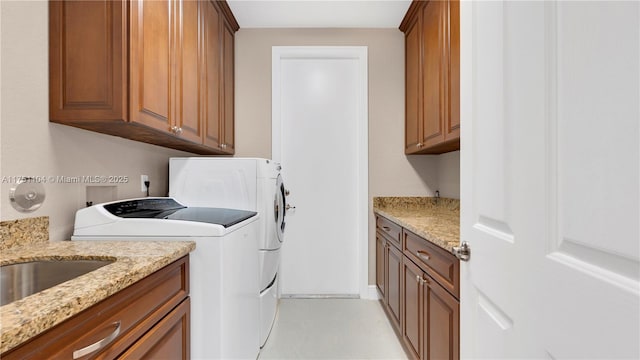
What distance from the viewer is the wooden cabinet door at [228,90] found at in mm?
2545

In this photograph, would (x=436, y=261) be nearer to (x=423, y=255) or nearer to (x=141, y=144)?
(x=423, y=255)

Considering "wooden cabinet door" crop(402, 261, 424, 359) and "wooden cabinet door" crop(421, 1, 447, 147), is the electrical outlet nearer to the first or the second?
"wooden cabinet door" crop(402, 261, 424, 359)

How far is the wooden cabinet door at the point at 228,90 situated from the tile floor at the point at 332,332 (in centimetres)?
152

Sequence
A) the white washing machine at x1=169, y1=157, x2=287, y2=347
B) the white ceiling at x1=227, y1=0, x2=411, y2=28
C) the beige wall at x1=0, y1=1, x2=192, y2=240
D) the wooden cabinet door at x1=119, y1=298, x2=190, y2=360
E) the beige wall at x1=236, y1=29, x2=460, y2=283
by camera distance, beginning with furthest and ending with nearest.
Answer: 1. the beige wall at x1=236, y1=29, x2=460, y2=283
2. the white ceiling at x1=227, y1=0, x2=411, y2=28
3. the white washing machine at x1=169, y1=157, x2=287, y2=347
4. the beige wall at x1=0, y1=1, x2=192, y2=240
5. the wooden cabinet door at x1=119, y1=298, x2=190, y2=360

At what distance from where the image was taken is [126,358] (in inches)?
33.7

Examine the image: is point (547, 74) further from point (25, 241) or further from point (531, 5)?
point (25, 241)

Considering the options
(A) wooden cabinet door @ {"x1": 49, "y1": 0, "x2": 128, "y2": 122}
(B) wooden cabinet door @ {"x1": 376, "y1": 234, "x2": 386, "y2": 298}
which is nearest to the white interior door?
(A) wooden cabinet door @ {"x1": 49, "y1": 0, "x2": 128, "y2": 122}

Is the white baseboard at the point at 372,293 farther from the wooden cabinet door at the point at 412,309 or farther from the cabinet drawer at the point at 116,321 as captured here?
the cabinet drawer at the point at 116,321

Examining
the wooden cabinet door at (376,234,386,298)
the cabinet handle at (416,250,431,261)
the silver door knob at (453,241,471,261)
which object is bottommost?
the wooden cabinet door at (376,234,386,298)

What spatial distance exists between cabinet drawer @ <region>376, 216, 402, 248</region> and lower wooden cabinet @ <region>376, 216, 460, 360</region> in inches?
2.0

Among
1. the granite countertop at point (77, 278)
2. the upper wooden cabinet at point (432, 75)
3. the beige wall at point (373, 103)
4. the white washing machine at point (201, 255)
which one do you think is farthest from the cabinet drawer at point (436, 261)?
the beige wall at point (373, 103)

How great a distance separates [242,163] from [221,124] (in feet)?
1.97

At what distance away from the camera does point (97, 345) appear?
75 centimetres

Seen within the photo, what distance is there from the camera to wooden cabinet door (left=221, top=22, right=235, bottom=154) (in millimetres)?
2545
